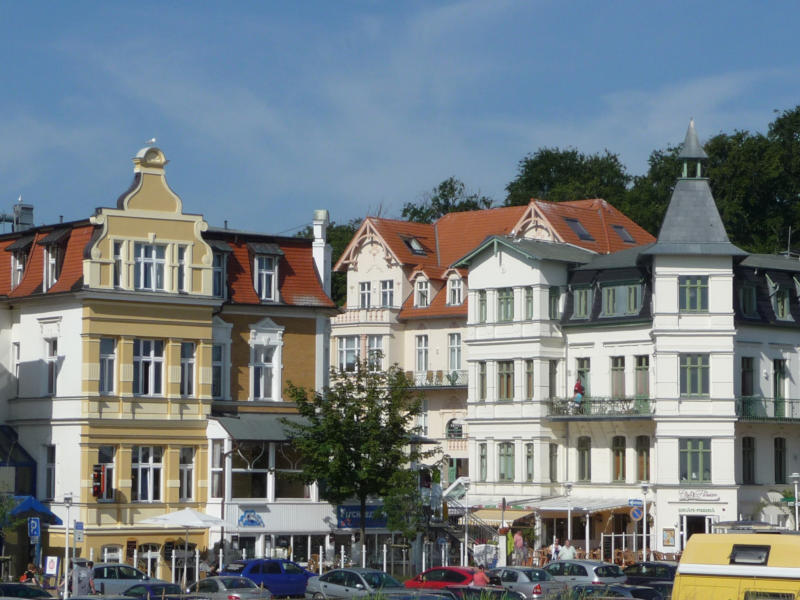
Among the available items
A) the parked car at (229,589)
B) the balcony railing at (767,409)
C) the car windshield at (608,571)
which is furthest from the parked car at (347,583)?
the balcony railing at (767,409)

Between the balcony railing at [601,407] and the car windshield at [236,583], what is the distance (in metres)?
26.6

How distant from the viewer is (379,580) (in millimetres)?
47188

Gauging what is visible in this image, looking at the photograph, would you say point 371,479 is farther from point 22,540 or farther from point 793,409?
point 793,409

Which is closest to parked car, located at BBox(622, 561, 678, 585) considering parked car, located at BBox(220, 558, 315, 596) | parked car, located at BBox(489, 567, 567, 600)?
parked car, located at BBox(489, 567, 567, 600)

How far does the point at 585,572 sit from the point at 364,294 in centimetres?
3689

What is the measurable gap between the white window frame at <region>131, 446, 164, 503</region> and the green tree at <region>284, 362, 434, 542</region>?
4.49 m

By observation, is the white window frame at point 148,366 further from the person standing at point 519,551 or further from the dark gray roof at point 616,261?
the dark gray roof at point 616,261

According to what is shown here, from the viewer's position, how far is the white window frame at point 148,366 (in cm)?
5775

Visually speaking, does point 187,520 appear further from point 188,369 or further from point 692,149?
point 692,149

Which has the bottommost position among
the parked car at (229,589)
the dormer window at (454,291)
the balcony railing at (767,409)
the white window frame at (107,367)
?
the parked car at (229,589)

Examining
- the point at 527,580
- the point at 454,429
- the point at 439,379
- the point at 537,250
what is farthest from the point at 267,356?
the point at 454,429

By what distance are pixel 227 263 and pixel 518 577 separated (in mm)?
18598

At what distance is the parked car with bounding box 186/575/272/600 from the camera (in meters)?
45.1

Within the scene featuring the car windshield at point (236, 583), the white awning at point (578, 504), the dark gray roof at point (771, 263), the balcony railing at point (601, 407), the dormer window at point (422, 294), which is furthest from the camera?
the dormer window at point (422, 294)
